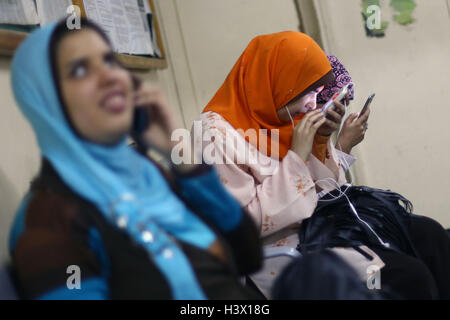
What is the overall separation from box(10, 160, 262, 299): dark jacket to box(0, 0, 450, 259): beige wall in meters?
1.43

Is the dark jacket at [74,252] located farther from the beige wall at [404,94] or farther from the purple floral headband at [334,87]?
the beige wall at [404,94]

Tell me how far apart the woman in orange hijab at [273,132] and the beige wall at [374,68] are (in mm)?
690

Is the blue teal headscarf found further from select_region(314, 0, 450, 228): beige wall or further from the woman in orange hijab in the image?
select_region(314, 0, 450, 228): beige wall

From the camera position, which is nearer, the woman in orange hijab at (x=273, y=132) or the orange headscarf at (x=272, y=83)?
the woman in orange hijab at (x=273, y=132)

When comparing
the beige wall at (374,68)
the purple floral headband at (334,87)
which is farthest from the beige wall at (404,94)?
the purple floral headband at (334,87)

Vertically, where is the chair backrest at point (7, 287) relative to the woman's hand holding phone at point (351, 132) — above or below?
above

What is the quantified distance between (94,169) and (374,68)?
6.16ft

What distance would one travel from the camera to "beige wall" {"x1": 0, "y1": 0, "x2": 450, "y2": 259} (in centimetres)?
199

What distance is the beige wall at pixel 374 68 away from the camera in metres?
1.99

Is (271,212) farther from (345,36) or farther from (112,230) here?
(345,36)

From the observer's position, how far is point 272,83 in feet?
4.15

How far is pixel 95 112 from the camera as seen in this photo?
1.58 ft

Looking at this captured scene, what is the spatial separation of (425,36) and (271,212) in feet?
5.09

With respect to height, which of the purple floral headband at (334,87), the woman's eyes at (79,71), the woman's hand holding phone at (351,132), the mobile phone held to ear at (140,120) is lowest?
the woman's hand holding phone at (351,132)
